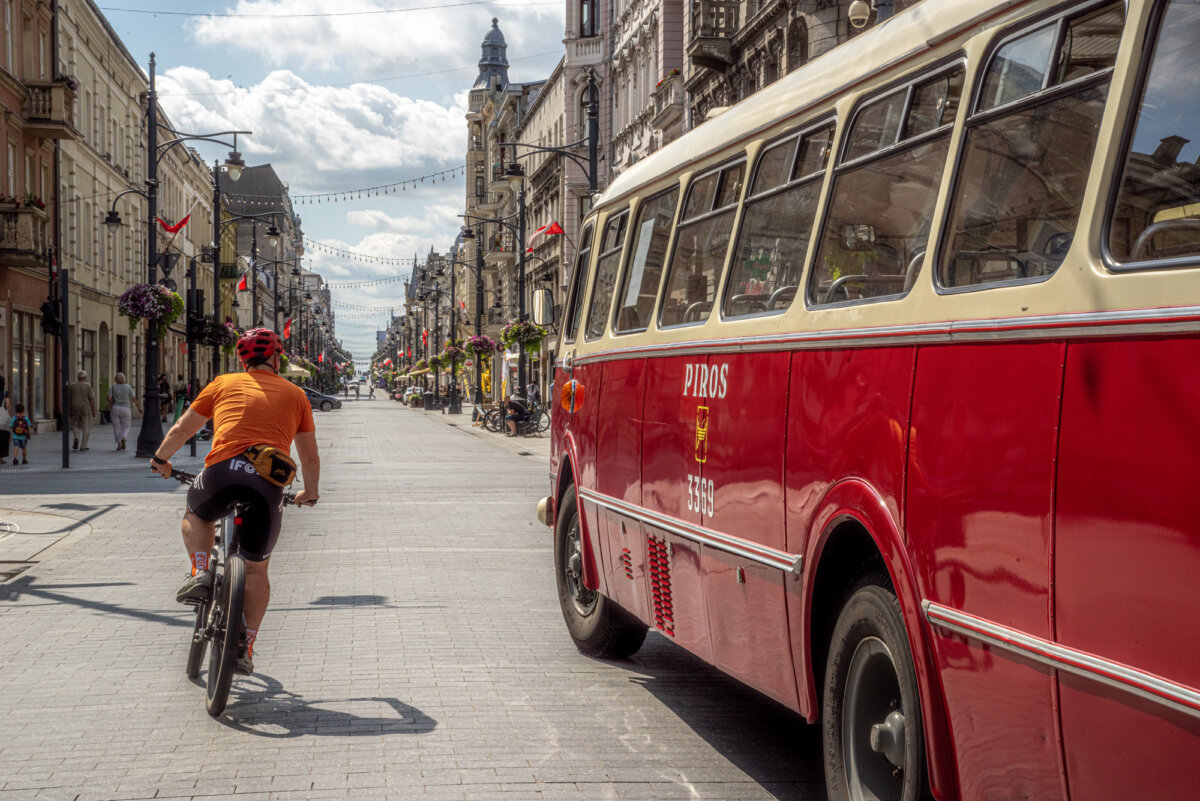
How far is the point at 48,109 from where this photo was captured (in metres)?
40.1

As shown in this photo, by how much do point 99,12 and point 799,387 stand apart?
162 ft

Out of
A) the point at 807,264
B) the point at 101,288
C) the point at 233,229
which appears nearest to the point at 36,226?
the point at 101,288

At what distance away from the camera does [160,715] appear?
22.3 feet

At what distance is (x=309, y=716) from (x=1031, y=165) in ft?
14.3

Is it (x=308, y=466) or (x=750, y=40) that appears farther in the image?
(x=750, y=40)

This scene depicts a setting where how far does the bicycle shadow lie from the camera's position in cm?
651

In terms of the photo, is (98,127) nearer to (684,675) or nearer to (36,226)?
(36,226)

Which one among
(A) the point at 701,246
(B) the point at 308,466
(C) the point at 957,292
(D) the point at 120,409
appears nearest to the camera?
(C) the point at 957,292

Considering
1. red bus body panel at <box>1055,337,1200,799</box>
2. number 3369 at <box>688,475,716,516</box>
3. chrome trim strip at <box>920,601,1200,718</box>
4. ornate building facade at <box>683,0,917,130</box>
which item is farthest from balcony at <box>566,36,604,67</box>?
red bus body panel at <box>1055,337,1200,799</box>

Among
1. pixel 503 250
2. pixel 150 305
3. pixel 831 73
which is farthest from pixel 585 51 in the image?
pixel 831 73

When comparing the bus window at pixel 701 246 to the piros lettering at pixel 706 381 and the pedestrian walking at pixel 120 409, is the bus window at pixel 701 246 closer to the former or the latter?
the piros lettering at pixel 706 381

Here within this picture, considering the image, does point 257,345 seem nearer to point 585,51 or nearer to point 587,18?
point 585,51

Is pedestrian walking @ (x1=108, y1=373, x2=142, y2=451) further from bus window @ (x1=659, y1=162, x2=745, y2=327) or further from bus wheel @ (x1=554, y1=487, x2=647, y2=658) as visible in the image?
bus window @ (x1=659, y1=162, x2=745, y2=327)

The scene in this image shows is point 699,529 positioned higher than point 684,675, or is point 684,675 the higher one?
point 699,529
